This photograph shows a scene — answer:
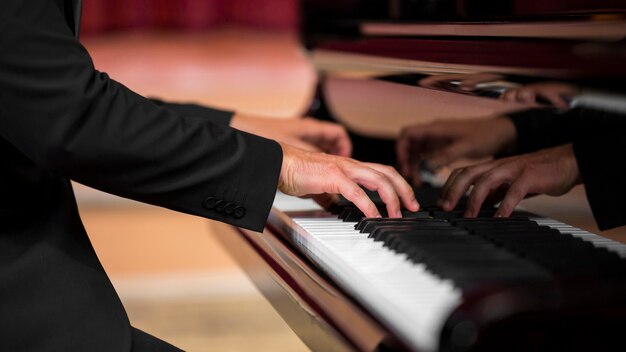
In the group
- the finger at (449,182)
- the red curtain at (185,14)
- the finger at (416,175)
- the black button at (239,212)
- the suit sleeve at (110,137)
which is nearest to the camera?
the suit sleeve at (110,137)

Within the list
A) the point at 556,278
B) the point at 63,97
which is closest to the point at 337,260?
the point at 556,278

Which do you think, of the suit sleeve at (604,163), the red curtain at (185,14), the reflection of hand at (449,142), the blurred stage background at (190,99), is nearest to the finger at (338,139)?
the reflection of hand at (449,142)

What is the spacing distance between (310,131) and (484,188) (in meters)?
0.55

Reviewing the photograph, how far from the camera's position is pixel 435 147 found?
1.28m

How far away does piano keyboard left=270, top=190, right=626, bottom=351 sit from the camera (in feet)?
2.38

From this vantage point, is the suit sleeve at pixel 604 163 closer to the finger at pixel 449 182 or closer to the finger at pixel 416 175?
the finger at pixel 449 182

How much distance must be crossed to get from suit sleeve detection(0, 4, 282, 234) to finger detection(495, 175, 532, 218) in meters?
0.30

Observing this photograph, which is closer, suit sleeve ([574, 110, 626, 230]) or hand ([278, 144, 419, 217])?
suit sleeve ([574, 110, 626, 230])

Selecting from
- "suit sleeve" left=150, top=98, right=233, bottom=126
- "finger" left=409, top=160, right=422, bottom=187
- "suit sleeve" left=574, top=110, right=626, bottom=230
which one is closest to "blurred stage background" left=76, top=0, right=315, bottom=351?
"suit sleeve" left=150, top=98, right=233, bottom=126

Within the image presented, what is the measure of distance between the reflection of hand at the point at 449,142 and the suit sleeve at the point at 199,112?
342mm

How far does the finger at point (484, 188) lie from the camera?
1.06 m

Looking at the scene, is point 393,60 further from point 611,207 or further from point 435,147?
point 611,207

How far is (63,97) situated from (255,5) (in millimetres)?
4232

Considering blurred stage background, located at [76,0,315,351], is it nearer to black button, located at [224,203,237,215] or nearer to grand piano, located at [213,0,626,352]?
→ grand piano, located at [213,0,626,352]
